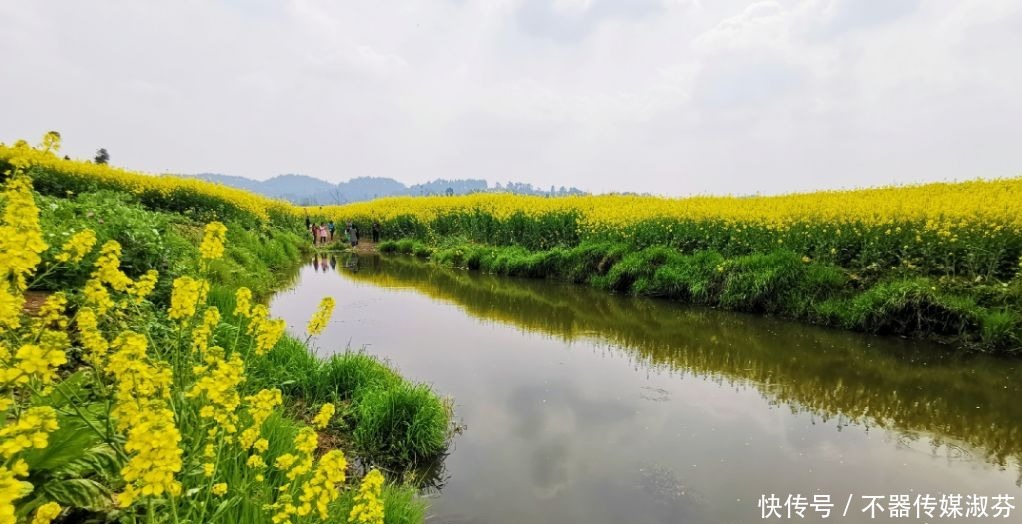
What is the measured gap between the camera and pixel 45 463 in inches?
89.3

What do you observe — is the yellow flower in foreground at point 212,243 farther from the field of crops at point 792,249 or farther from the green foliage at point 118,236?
the green foliage at point 118,236

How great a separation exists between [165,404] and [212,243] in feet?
4.17

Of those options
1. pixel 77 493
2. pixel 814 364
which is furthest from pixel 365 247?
pixel 77 493

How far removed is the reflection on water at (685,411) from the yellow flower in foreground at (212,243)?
8.07 ft

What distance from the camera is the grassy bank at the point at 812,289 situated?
311 inches

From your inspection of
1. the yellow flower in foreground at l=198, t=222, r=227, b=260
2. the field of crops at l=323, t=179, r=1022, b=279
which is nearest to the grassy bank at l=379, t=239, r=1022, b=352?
the field of crops at l=323, t=179, r=1022, b=279

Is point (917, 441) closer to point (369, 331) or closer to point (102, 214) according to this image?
point (369, 331)

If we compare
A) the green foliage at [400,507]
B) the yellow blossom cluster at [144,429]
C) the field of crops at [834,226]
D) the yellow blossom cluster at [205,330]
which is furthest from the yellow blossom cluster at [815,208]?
the yellow blossom cluster at [144,429]

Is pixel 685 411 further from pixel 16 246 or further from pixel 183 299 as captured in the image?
pixel 16 246

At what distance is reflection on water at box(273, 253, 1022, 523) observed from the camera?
427 centimetres

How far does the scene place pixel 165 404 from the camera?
200 centimetres

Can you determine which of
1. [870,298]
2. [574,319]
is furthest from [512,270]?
[870,298]

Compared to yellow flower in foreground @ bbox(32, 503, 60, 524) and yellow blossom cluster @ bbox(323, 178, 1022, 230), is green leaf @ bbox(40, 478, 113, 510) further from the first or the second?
yellow blossom cluster @ bbox(323, 178, 1022, 230)

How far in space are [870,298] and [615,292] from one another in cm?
544
